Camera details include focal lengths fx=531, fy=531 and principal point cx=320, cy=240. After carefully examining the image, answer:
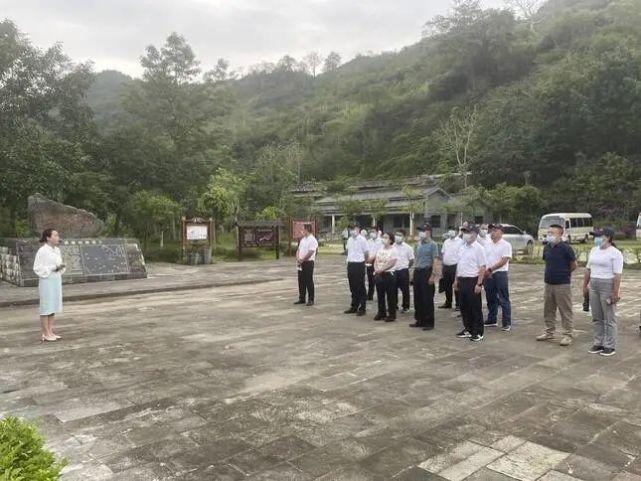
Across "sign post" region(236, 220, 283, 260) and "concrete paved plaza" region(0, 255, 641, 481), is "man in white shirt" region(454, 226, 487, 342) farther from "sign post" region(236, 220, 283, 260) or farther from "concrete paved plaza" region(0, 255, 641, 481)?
"sign post" region(236, 220, 283, 260)

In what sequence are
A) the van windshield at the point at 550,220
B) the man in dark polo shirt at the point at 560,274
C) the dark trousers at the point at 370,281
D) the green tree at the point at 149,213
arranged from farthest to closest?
the van windshield at the point at 550,220, the green tree at the point at 149,213, the dark trousers at the point at 370,281, the man in dark polo shirt at the point at 560,274

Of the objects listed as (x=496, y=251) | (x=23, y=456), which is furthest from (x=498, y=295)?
(x=23, y=456)

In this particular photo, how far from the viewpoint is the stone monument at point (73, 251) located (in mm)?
12805

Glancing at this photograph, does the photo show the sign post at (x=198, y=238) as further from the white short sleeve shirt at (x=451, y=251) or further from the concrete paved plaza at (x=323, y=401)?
the white short sleeve shirt at (x=451, y=251)

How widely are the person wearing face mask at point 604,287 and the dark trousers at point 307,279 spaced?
15.8ft

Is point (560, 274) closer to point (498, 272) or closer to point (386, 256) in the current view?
point (498, 272)

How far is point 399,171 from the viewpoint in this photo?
172ft

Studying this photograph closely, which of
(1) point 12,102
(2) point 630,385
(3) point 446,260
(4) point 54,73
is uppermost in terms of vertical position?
(4) point 54,73

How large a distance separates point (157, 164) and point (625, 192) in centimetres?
2807

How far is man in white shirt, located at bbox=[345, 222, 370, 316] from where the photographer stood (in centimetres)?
889

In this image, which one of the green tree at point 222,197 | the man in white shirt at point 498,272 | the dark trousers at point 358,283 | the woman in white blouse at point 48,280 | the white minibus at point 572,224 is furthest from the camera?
the white minibus at point 572,224

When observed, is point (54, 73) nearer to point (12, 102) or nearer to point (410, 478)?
point (12, 102)

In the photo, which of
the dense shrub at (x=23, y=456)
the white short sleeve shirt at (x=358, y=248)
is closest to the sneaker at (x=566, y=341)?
the white short sleeve shirt at (x=358, y=248)

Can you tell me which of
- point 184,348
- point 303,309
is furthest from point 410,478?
point 303,309
